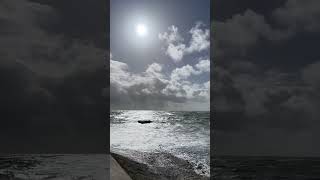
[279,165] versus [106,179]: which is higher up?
[106,179]

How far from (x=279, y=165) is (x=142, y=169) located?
12026mm

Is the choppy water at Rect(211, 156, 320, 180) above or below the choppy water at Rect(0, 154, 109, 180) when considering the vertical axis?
below

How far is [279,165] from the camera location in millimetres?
22781

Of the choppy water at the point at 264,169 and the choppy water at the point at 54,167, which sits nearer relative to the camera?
the choppy water at the point at 54,167

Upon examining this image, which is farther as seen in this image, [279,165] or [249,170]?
[279,165]

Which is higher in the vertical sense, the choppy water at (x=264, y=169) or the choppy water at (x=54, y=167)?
the choppy water at (x=54, y=167)

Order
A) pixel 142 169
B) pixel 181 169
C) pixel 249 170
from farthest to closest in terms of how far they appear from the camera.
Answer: pixel 249 170
pixel 181 169
pixel 142 169

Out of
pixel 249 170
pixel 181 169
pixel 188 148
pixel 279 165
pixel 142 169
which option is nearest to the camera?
pixel 142 169

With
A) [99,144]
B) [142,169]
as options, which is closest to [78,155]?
[99,144]

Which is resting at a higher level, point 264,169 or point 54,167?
point 54,167

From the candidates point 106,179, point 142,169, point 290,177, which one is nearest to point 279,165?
point 290,177

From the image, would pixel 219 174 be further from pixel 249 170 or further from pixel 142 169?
pixel 142 169

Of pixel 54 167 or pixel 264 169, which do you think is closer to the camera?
pixel 54 167

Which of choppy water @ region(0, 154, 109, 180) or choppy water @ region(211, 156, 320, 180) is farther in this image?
choppy water @ region(211, 156, 320, 180)
